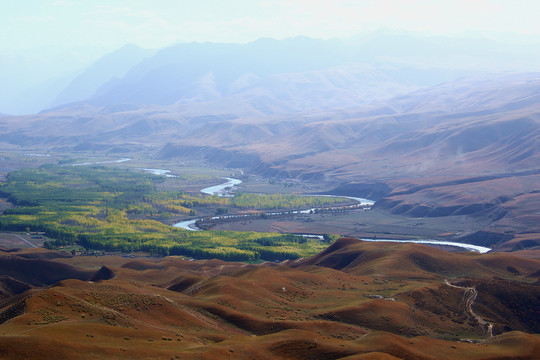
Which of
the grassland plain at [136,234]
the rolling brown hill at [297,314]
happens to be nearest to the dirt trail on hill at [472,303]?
the rolling brown hill at [297,314]

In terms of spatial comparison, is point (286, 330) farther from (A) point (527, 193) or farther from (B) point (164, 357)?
(A) point (527, 193)

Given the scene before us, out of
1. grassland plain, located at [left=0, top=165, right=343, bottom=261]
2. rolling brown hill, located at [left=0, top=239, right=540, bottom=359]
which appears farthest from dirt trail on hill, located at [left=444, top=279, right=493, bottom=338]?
grassland plain, located at [left=0, top=165, right=343, bottom=261]

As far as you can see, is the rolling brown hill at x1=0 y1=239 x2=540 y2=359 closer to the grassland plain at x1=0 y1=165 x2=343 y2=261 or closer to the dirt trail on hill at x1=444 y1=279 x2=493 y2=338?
the dirt trail on hill at x1=444 y1=279 x2=493 y2=338

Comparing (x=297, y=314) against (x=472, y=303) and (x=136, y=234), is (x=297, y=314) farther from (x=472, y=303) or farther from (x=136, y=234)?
(x=136, y=234)

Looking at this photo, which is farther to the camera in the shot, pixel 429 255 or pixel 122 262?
pixel 122 262

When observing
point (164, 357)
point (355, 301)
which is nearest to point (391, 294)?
point (355, 301)
